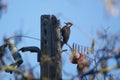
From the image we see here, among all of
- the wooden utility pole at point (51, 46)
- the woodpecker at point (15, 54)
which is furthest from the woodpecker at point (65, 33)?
the woodpecker at point (15, 54)

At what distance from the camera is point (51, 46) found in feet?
36.7

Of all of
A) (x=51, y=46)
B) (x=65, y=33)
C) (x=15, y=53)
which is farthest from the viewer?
(x=65, y=33)

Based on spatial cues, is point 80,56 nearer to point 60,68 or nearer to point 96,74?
point 60,68

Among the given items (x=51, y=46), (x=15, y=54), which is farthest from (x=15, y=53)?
(x=51, y=46)

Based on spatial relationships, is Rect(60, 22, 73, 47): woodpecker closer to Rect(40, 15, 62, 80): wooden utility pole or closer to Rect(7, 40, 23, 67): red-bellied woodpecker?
Rect(40, 15, 62, 80): wooden utility pole

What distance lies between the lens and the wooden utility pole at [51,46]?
10.8 metres

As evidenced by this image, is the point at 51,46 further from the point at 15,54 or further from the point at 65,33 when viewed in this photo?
the point at 65,33

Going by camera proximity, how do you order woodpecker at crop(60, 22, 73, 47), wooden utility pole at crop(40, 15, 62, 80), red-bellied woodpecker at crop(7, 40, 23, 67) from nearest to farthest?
1. wooden utility pole at crop(40, 15, 62, 80)
2. red-bellied woodpecker at crop(7, 40, 23, 67)
3. woodpecker at crop(60, 22, 73, 47)

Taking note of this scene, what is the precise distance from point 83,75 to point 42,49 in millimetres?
2081

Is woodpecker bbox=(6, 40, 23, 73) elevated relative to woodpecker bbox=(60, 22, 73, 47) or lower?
lower

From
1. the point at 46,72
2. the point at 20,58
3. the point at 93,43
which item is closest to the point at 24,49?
the point at 20,58

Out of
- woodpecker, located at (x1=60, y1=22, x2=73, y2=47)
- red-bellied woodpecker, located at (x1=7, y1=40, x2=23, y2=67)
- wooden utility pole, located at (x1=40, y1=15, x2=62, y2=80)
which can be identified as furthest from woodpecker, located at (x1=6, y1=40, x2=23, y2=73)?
woodpecker, located at (x1=60, y1=22, x2=73, y2=47)

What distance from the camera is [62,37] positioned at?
474 inches

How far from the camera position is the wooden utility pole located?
10.8 m
